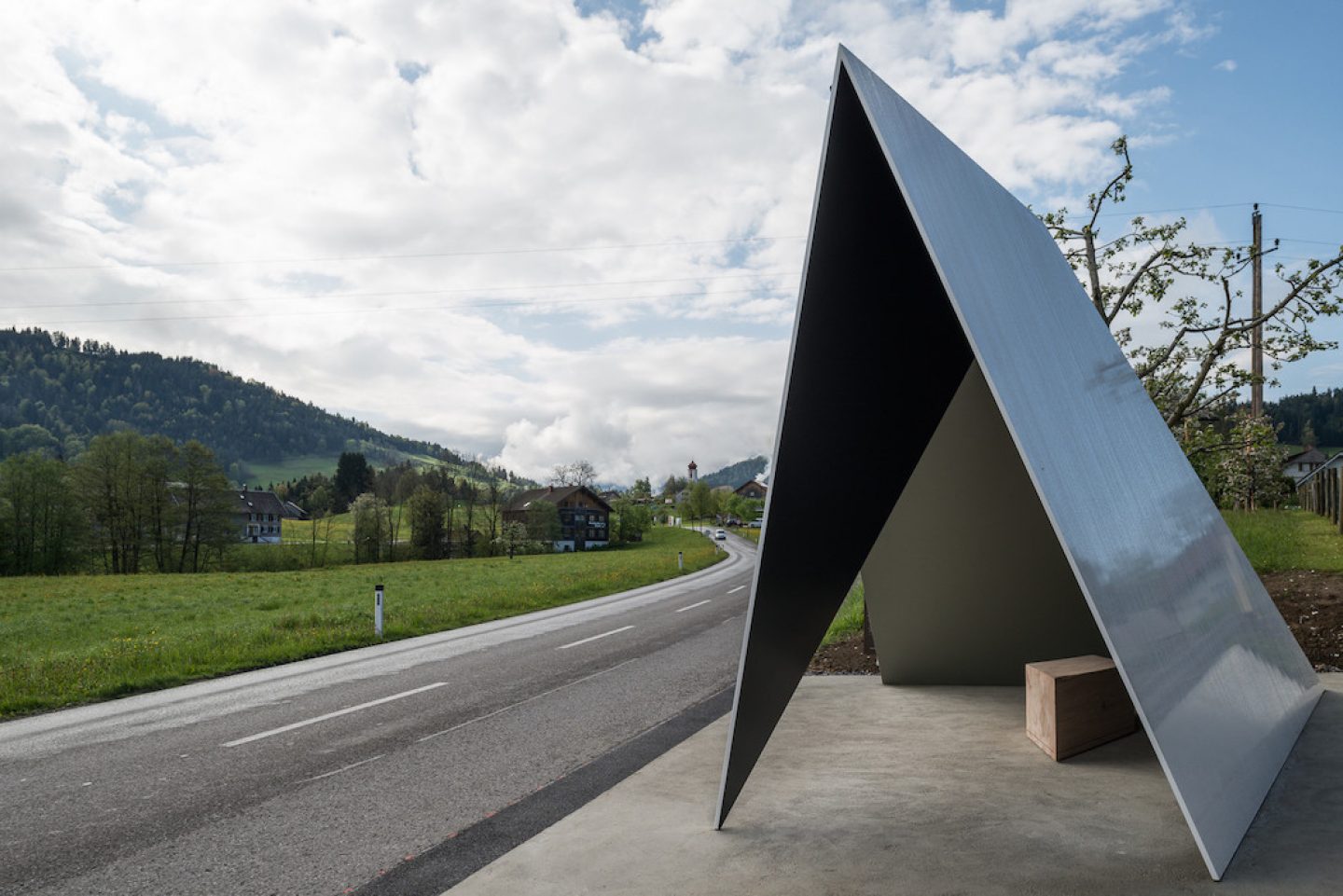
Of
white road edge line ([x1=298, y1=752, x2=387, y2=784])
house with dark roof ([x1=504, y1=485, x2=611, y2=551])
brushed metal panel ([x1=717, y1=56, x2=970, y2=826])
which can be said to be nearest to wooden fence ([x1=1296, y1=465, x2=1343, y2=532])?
brushed metal panel ([x1=717, y1=56, x2=970, y2=826])

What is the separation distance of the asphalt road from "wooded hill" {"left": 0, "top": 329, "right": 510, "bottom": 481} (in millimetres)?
160548

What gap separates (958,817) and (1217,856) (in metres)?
1.27

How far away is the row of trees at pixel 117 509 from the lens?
4431 centimetres

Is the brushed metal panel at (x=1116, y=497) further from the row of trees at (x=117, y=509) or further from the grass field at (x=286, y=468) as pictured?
the grass field at (x=286, y=468)

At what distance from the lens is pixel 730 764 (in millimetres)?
4180

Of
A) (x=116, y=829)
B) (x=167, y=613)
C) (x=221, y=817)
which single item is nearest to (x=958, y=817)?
(x=221, y=817)

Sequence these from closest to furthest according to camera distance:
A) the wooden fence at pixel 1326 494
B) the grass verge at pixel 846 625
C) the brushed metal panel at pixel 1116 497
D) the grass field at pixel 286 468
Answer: the brushed metal panel at pixel 1116 497 < the grass verge at pixel 846 625 < the wooden fence at pixel 1326 494 < the grass field at pixel 286 468

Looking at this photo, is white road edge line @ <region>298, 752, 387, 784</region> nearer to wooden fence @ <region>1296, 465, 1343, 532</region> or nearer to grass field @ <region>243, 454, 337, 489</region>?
wooden fence @ <region>1296, 465, 1343, 532</region>

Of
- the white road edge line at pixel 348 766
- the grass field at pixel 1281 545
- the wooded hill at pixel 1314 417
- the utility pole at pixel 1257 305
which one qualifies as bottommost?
the white road edge line at pixel 348 766

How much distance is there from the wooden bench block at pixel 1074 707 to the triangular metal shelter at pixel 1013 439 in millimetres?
974

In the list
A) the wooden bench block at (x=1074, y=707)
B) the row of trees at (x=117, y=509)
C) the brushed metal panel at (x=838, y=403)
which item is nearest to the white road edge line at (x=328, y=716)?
the brushed metal panel at (x=838, y=403)

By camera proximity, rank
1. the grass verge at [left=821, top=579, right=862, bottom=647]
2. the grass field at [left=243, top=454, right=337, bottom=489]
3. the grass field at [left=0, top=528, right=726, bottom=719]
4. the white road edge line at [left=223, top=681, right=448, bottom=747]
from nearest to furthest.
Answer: the white road edge line at [left=223, top=681, right=448, bottom=747] → the grass field at [left=0, top=528, right=726, bottom=719] → the grass verge at [left=821, top=579, right=862, bottom=647] → the grass field at [left=243, top=454, right=337, bottom=489]

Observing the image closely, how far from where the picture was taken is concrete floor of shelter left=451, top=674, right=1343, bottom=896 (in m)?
3.64

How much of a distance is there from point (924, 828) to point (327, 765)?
14.4 feet
